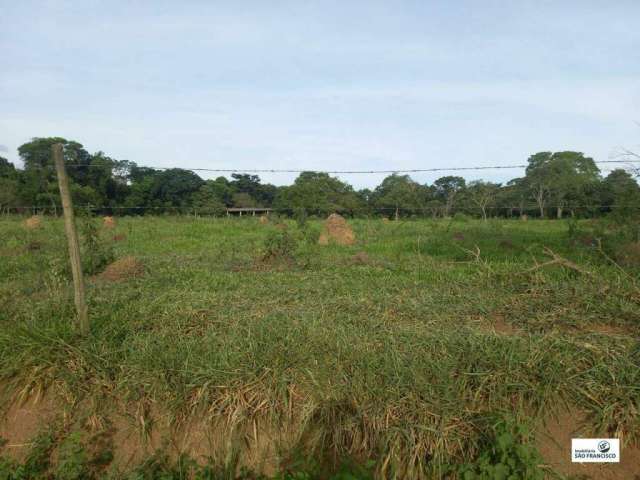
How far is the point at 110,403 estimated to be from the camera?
340 cm

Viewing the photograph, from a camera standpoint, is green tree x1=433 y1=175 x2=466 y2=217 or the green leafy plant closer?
the green leafy plant

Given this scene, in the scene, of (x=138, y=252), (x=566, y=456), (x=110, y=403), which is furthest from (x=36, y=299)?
(x=566, y=456)

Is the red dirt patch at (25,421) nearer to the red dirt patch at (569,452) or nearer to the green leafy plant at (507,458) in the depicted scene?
the green leafy plant at (507,458)

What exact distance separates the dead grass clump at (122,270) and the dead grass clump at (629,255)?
7.69 meters

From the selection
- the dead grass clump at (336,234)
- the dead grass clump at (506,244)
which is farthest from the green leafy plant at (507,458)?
the dead grass clump at (336,234)

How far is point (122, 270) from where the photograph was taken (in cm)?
682

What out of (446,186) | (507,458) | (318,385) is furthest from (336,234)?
(446,186)

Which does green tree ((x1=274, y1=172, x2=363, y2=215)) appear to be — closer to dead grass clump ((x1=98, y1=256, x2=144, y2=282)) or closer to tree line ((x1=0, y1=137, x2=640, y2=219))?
tree line ((x1=0, y1=137, x2=640, y2=219))

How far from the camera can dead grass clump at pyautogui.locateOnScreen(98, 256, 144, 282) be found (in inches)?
264

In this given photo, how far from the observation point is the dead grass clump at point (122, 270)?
22.0 ft

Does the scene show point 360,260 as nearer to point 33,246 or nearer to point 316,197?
point 33,246

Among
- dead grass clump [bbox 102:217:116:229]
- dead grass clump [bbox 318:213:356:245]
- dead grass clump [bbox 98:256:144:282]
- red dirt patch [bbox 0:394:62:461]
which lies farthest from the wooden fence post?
dead grass clump [bbox 102:217:116:229]

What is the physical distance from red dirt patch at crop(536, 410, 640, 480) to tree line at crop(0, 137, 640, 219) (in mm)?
13808

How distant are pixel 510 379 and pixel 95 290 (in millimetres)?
4898
